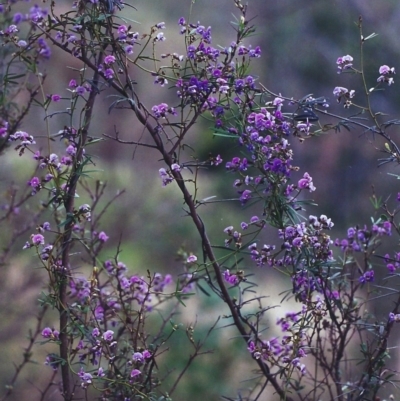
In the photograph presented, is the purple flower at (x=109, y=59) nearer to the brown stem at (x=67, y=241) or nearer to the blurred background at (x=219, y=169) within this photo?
the brown stem at (x=67, y=241)

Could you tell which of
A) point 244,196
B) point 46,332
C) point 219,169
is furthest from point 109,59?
point 219,169

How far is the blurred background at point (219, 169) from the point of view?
6.98 feet

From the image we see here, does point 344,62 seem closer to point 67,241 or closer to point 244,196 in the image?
point 244,196

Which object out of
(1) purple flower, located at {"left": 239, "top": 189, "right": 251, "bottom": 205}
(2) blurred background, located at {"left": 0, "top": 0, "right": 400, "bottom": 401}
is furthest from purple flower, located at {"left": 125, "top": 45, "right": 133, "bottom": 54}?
(2) blurred background, located at {"left": 0, "top": 0, "right": 400, "bottom": 401}

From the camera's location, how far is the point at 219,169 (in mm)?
3332

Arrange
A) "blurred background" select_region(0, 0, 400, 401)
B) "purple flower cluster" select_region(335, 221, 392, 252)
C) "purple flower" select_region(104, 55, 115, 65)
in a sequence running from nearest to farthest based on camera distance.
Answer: "purple flower" select_region(104, 55, 115, 65), "purple flower cluster" select_region(335, 221, 392, 252), "blurred background" select_region(0, 0, 400, 401)

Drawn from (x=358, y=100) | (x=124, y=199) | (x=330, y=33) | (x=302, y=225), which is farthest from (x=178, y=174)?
(x=124, y=199)

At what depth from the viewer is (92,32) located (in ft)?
2.60

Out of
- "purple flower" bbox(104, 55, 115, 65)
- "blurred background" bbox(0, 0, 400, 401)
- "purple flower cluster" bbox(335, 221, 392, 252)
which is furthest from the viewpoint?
"blurred background" bbox(0, 0, 400, 401)

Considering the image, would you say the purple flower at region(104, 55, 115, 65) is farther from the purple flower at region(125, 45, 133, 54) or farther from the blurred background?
the blurred background

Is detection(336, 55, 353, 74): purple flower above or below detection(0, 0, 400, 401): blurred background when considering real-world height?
below

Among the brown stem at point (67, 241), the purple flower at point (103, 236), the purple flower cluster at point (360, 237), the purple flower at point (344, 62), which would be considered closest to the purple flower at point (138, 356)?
the brown stem at point (67, 241)

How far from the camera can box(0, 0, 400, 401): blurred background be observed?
2.13m

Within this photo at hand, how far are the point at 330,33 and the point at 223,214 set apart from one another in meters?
1.00
